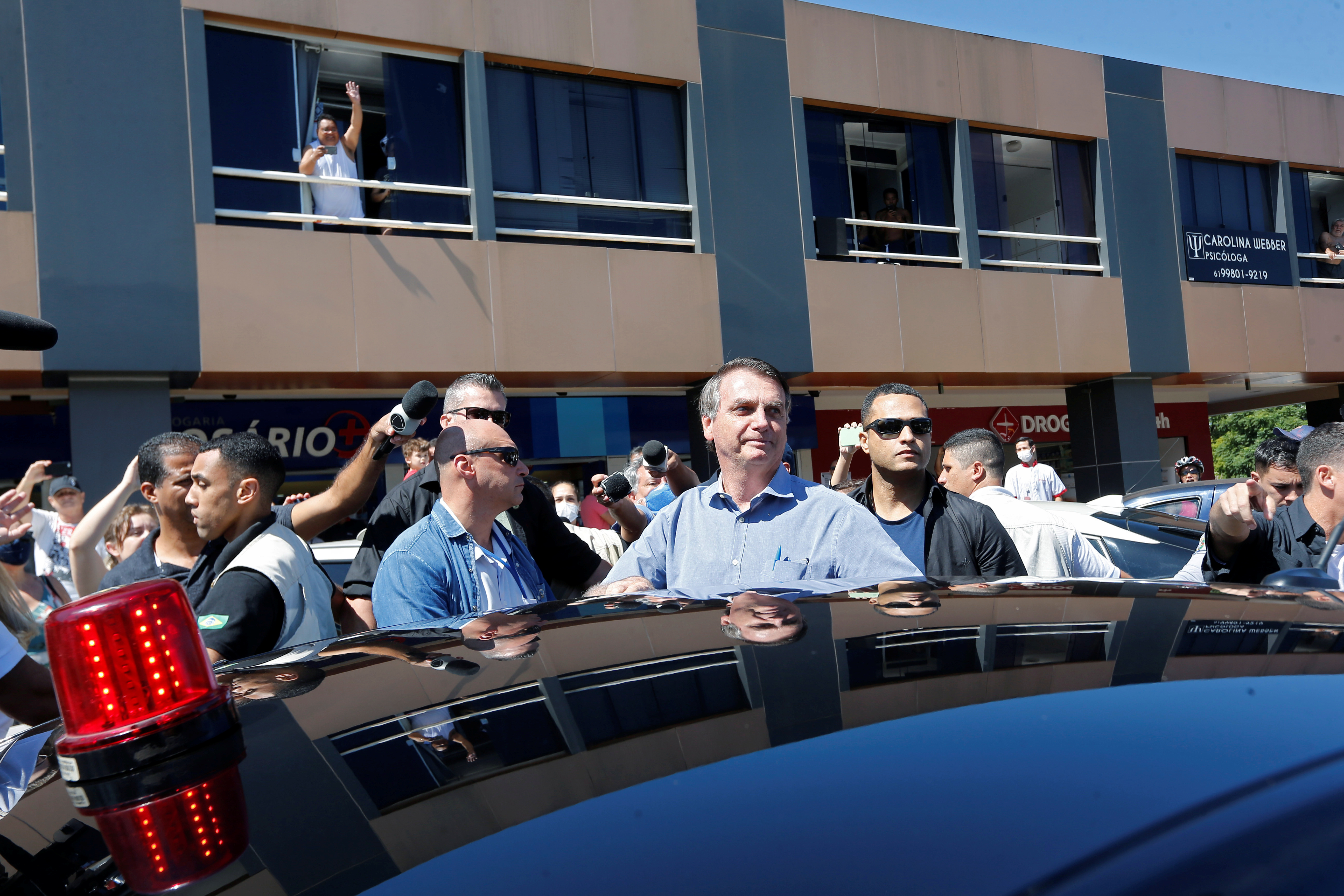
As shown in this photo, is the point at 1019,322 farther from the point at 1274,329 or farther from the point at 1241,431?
the point at 1241,431

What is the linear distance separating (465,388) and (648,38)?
9.36m

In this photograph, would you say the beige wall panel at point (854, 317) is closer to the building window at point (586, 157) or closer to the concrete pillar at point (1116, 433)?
the building window at point (586, 157)

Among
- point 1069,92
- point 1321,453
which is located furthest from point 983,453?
point 1069,92

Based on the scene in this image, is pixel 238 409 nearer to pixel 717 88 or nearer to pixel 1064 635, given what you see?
pixel 717 88

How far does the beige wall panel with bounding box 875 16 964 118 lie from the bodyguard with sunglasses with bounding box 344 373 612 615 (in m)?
11.1

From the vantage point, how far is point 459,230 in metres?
11.0

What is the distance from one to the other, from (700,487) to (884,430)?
1259 mm

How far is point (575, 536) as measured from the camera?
425 centimetres

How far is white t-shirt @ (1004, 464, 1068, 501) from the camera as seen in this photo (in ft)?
39.4

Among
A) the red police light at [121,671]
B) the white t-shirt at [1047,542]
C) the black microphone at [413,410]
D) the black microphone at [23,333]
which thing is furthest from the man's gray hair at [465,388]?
the red police light at [121,671]

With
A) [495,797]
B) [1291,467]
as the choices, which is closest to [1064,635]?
[495,797]

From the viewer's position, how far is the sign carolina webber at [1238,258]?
608 inches

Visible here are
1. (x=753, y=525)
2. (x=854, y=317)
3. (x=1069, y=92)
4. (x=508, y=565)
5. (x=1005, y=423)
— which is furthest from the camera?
(x=1005, y=423)

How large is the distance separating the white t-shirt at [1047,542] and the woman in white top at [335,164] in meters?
8.42
